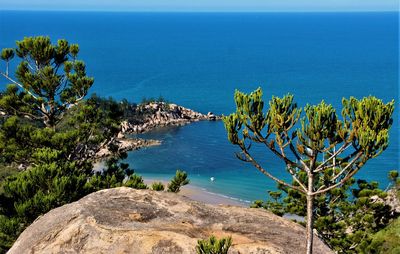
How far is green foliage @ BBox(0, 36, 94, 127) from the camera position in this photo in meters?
22.6

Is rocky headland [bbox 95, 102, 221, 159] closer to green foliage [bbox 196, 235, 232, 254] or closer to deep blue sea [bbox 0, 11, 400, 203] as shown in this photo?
deep blue sea [bbox 0, 11, 400, 203]

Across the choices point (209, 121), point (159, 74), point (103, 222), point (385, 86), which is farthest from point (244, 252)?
point (159, 74)

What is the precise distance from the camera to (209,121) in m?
85.4

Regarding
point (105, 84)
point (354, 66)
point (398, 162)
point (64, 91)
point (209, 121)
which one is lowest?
point (64, 91)

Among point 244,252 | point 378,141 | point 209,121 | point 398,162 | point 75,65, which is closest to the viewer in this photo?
point 378,141

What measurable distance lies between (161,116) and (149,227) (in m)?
73.2

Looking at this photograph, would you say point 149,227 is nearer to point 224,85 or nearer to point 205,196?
point 205,196

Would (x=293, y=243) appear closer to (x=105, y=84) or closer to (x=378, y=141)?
(x=378, y=141)

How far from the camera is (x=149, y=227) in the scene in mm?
10414

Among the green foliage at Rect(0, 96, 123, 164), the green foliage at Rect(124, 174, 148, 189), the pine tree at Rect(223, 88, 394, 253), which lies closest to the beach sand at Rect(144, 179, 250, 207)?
the green foliage at Rect(0, 96, 123, 164)

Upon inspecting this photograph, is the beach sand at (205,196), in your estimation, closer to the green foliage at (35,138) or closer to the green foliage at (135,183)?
the green foliage at (35,138)

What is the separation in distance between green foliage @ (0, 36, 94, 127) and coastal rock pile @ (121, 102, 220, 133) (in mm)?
53787

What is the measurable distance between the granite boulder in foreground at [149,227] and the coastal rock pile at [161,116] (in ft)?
217

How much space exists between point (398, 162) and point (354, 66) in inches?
3630
